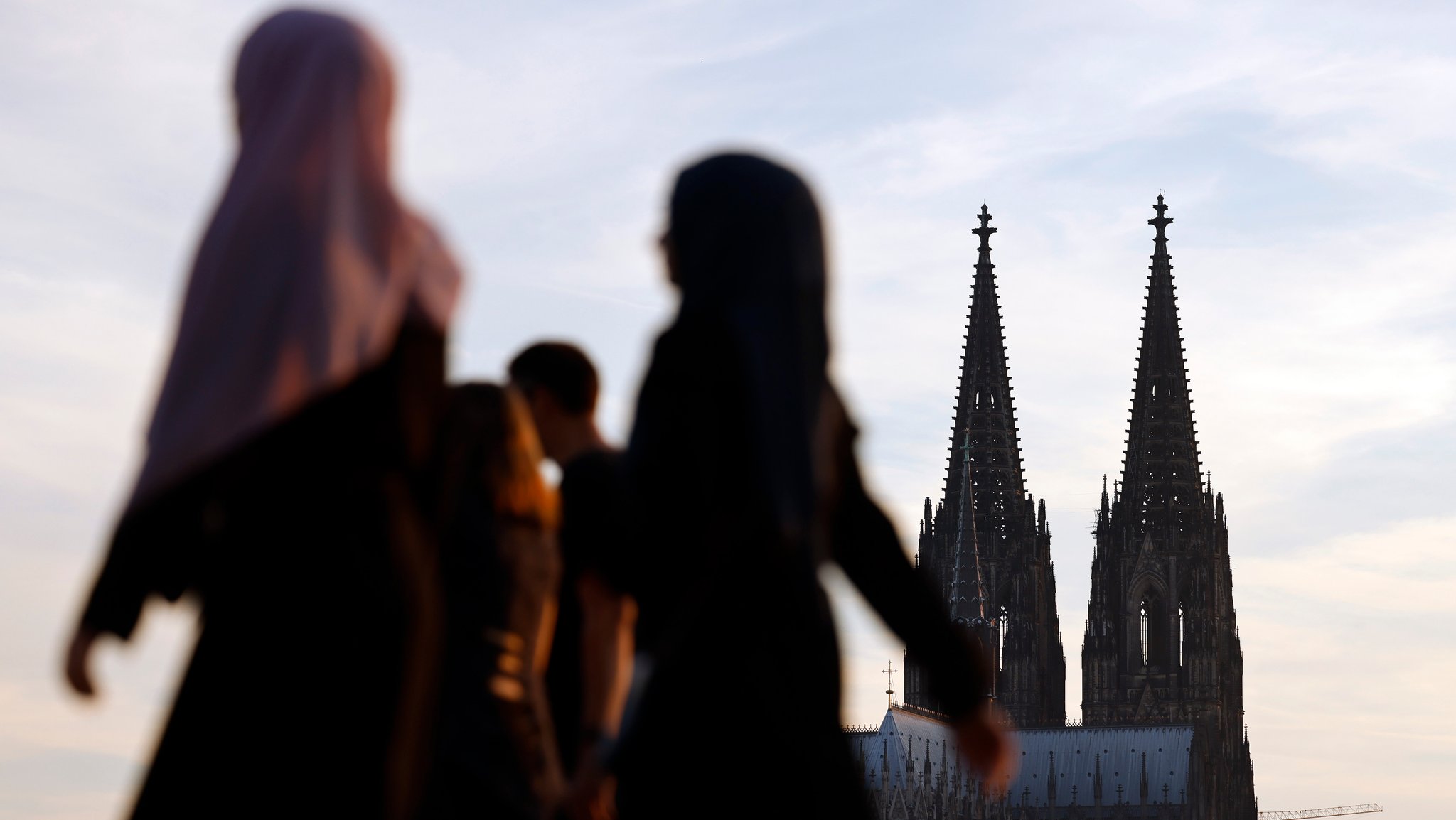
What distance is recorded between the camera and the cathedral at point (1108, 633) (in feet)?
275

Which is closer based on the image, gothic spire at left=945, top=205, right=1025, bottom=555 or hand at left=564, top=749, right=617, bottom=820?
hand at left=564, top=749, right=617, bottom=820

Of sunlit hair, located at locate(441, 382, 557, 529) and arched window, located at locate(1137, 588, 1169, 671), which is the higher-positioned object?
arched window, located at locate(1137, 588, 1169, 671)

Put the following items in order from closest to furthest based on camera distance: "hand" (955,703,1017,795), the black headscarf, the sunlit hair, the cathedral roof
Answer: the sunlit hair
the black headscarf
"hand" (955,703,1017,795)
the cathedral roof

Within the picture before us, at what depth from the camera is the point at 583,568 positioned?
6.04m

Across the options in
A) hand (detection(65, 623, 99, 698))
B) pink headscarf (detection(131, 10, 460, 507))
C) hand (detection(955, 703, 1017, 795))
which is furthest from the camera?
hand (detection(955, 703, 1017, 795))

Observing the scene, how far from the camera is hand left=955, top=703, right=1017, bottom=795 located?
5074 mm

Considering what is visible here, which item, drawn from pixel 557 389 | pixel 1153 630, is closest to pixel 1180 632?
pixel 1153 630

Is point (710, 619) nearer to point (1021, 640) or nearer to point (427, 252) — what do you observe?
point (427, 252)

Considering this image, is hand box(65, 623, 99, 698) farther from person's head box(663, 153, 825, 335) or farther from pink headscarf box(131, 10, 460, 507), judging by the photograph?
person's head box(663, 153, 825, 335)

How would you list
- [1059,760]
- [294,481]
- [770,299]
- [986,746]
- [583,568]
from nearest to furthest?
[294,481]
[770,299]
[986,746]
[583,568]
[1059,760]

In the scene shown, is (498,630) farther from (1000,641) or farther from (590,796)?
(1000,641)

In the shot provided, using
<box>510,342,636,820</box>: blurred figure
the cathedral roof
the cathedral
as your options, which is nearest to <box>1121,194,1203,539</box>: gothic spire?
the cathedral

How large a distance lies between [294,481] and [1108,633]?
81427 mm

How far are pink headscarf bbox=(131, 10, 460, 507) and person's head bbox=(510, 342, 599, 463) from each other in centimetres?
231
